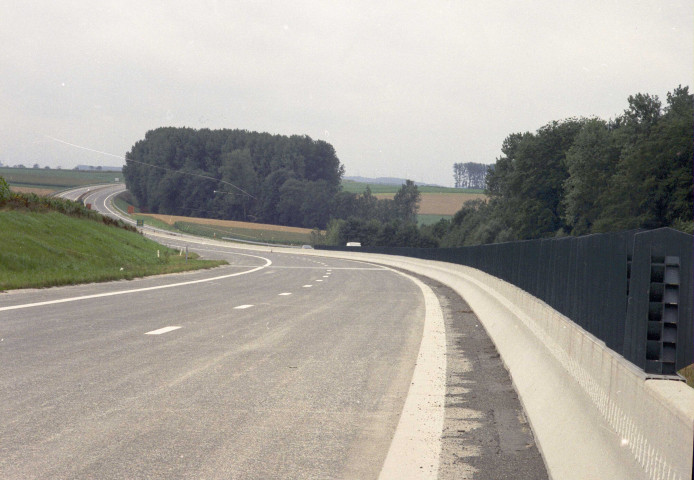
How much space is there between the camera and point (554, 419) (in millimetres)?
6020

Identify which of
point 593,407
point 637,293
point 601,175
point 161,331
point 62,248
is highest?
point 601,175

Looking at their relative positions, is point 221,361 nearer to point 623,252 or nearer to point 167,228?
point 623,252

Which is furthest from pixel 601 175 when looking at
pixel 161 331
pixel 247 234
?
pixel 247 234

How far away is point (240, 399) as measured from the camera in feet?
25.5

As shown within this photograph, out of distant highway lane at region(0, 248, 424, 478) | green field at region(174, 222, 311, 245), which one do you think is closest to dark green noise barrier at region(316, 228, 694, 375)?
distant highway lane at region(0, 248, 424, 478)

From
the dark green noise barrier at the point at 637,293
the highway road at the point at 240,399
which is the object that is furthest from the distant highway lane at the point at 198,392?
the dark green noise barrier at the point at 637,293

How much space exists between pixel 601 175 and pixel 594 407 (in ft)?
282

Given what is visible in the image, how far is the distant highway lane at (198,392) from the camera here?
18.4ft

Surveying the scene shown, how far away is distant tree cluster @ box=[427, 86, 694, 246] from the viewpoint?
73.1 metres

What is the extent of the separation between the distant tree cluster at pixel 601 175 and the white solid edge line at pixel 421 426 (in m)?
56.4

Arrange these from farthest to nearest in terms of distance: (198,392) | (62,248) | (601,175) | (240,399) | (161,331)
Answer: (601,175), (62,248), (161,331), (198,392), (240,399)

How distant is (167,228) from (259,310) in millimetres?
143945

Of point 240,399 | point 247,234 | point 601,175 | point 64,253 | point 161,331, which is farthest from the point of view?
point 247,234

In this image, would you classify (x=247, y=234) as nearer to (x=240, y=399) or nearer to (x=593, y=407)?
(x=240, y=399)
